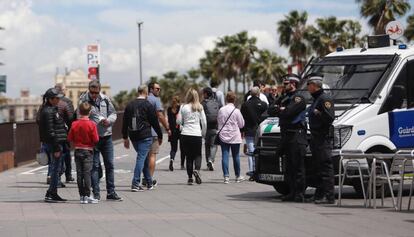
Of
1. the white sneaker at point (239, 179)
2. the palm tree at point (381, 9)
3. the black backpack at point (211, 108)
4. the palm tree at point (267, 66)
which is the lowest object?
the white sneaker at point (239, 179)

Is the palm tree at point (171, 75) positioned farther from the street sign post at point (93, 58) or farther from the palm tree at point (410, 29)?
the street sign post at point (93, 58)

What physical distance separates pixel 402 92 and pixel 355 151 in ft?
5.08

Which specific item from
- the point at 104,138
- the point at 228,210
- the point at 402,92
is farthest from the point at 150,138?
the point at 402,92

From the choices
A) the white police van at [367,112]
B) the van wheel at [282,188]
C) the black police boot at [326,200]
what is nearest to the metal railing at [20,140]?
the van wheel at [282,188]

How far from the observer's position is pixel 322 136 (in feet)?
39.6

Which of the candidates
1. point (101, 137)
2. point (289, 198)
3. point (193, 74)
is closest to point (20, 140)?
point (101, 137)

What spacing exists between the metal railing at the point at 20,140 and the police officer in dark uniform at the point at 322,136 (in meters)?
10.1

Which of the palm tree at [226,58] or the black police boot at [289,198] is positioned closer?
the black police boot at [289,198]

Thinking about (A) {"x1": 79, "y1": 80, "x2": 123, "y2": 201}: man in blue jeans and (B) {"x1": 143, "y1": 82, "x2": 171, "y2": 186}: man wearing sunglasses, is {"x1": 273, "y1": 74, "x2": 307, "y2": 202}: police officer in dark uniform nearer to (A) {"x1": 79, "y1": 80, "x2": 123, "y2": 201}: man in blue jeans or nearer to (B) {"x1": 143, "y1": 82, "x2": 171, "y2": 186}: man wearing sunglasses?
(A) {"x1": 79, "y1": 80, "x2": 123, "y2": 201}: man in blue jeans

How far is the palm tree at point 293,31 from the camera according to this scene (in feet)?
224

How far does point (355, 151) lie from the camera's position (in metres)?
12.2

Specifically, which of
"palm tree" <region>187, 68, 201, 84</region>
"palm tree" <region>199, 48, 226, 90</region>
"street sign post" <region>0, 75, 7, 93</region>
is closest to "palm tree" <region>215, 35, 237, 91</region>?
"palm tree" <region>199, 48, 226, 90</region>

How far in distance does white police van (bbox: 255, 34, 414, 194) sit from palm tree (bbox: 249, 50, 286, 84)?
60.6 metres

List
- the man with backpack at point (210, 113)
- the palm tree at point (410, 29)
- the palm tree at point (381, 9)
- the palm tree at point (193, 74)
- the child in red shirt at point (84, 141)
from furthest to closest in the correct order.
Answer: the palm tree at point (193, 74) → the palm tree at point (410, 29) → the palm tree at point (381, 9) → the man with backpack at point (210, 113) → the child in red shirt at point (84, 141)
